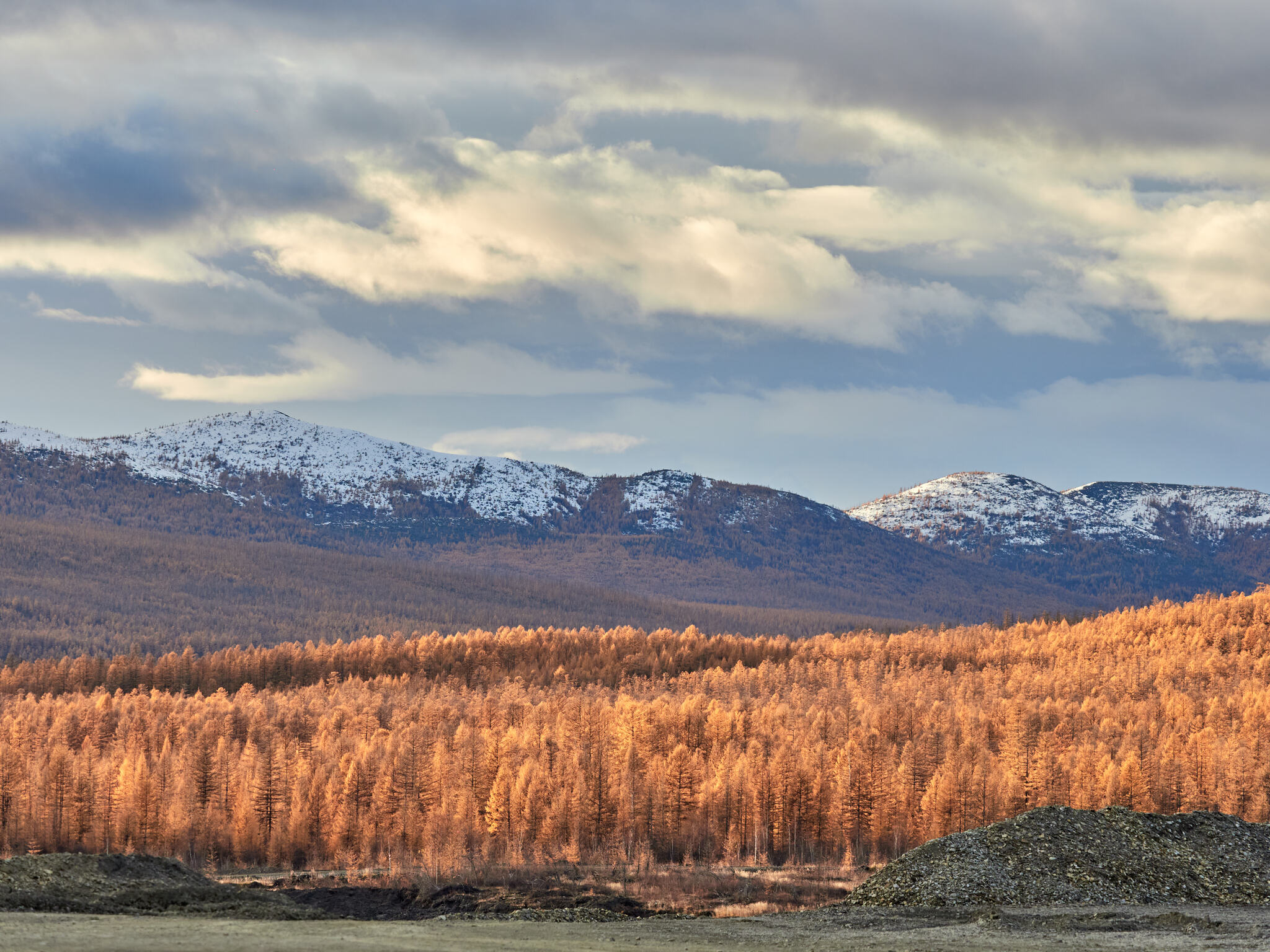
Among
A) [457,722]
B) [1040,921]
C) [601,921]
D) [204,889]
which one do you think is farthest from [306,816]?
[1040,921]

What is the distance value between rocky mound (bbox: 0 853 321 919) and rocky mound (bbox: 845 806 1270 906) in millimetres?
36661

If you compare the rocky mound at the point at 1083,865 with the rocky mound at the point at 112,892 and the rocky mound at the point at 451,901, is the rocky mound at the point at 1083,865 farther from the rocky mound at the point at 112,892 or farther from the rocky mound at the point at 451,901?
the rocky mound at the point at 112,892

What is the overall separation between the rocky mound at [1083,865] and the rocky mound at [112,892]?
120 ft

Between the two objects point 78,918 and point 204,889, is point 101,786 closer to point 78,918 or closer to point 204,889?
point 204,889

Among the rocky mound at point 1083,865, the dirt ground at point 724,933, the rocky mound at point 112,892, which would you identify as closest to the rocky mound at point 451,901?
the rocky mound at point 112,892

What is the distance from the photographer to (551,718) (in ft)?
609

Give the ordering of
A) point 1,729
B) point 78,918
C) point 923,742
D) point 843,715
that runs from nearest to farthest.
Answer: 1. point 78,918
2. point 923,742
3. point 1,729
4. point 843,715

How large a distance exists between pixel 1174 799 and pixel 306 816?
10331cm

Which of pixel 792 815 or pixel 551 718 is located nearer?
pixel 792 815

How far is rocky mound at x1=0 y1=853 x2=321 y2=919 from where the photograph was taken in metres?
63.9

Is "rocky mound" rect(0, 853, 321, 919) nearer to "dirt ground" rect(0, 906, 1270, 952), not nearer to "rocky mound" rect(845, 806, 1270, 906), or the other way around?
"dirt ground" rect(0, 906, 1270, 952)

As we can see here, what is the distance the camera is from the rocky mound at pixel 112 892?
210ft

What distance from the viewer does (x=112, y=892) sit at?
69.2 metres

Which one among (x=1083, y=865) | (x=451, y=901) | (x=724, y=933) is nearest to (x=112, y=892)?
(x=451, y=901)
